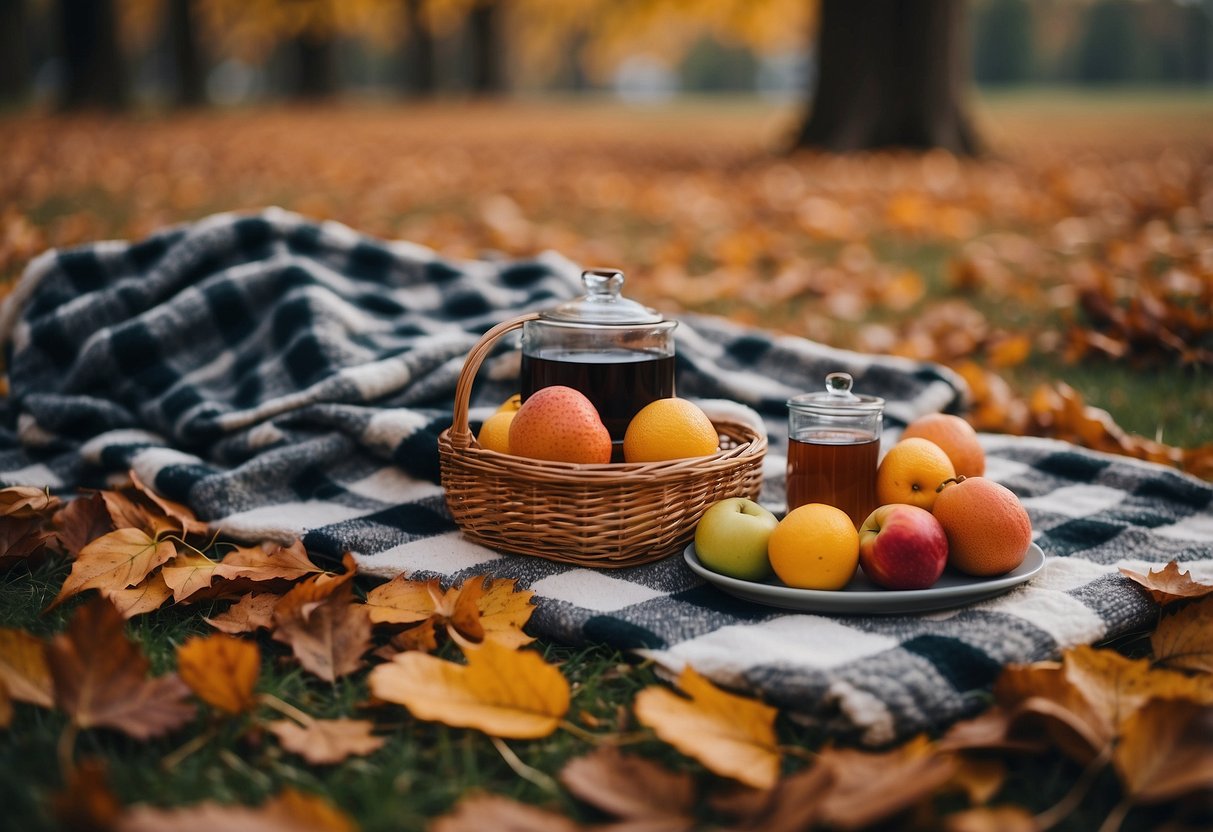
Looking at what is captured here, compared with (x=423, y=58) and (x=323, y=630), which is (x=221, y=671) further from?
(x=423, y=58)

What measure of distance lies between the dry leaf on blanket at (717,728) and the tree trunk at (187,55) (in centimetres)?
1878

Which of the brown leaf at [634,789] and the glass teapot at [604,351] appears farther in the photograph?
the glass teapot at [604,351]

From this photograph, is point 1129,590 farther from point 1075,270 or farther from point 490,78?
point 490,78

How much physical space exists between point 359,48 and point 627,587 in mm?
55015

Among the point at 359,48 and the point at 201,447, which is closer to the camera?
the point at 201,447

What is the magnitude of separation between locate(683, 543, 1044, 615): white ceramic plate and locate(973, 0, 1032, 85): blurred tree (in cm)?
5324

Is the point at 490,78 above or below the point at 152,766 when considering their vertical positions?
above

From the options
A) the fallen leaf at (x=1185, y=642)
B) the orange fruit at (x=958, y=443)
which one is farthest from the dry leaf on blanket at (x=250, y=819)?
the orange fruit at (x=958, y=443)

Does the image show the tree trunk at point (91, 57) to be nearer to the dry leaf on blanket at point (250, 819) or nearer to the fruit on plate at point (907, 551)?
the fruit on plate at point (907, 551)

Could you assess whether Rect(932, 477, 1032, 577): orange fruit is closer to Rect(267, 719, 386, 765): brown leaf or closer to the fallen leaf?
the fallen leaf

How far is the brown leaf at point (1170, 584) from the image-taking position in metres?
1.69

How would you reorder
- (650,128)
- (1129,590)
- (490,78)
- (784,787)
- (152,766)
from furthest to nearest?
(490,78) → (650,128) → (1129,590) → (152,766) → (784,787)

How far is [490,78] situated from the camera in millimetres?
25562

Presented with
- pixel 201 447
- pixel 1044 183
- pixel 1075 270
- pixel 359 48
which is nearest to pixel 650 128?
pixel 1044 183
